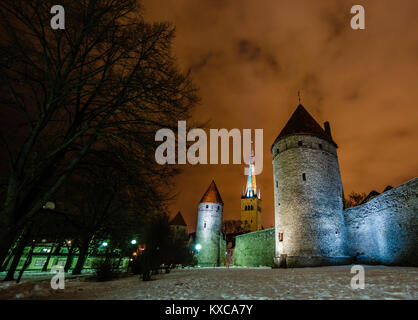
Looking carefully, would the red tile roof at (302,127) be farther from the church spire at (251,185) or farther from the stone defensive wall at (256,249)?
the church spire at (251,185)

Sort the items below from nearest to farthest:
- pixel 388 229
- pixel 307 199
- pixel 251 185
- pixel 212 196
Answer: pixel 388 229
pixel 307 199
pixel 212 196
pixel 251 185

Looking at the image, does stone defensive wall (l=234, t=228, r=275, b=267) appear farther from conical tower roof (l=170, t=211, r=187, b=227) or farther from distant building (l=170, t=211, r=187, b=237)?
conical tower roof (l=170, t=211, r=187, b=227)

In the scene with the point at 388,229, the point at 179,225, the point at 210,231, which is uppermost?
the point at 179,225

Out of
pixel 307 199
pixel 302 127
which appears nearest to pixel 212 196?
pixel 302 127

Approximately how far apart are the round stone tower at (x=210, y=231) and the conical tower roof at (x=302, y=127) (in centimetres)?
2087

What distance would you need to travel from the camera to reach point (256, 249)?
80.6 ft

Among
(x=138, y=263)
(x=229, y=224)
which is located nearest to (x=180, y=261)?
(x=138, y=263)

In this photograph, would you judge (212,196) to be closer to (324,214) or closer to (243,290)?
(324,214)

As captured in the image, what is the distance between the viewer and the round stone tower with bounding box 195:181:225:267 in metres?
32.5

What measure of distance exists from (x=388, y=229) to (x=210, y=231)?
84.4 feet

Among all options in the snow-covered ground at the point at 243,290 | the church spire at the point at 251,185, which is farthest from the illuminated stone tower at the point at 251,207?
the snow-covered ground at the point at 243,290

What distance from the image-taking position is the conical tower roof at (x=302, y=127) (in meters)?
17.1

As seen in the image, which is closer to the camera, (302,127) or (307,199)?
(307,199)
